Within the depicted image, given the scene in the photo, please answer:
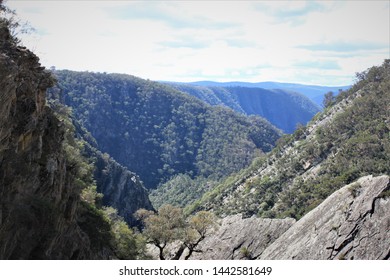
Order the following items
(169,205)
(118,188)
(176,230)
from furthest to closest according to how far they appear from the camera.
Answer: (118,188) → (169,205) → (176,230)

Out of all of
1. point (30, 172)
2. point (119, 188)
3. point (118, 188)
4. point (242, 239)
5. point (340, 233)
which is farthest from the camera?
point (119, 188)

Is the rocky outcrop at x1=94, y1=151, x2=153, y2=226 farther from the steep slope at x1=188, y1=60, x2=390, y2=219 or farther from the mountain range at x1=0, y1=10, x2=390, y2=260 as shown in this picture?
the mountain range at x1=0, y1=10, x2=390, y2=260

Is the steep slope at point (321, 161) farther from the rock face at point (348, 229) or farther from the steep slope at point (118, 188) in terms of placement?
the rock face at point (348, 229)

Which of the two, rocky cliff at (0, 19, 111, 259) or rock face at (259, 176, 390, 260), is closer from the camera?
rocky cliff at (0, 19, 111, 259)

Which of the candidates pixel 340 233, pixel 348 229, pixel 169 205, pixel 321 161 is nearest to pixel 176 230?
pixel 169 205

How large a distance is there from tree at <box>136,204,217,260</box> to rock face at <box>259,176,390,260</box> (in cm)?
908

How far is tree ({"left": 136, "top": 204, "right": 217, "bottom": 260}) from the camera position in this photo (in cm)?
4156

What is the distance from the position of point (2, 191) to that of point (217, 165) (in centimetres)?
17260

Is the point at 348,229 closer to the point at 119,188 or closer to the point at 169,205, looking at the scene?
the point at 169,205

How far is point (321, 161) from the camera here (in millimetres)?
90312

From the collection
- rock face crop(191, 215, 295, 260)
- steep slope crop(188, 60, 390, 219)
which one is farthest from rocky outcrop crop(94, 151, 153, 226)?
rock face crop(191, 215, 295, 260)

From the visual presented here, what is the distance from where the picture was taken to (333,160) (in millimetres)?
83812

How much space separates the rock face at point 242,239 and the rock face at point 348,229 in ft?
14.8

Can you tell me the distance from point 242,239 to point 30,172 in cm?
2493
